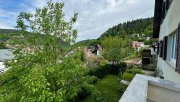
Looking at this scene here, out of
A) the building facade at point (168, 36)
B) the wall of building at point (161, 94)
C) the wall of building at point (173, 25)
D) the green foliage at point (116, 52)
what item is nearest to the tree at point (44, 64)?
the wall of building at point (161, 94)

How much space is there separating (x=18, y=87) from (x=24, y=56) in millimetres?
870

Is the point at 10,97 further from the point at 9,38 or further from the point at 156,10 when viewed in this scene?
the point at 156,10

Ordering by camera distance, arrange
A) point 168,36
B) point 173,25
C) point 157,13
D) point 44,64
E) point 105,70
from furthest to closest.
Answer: point 105,70 < point 157,13 < point 168,36 < point 173,25 < point 44,64

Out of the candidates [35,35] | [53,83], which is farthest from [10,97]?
[35,35]

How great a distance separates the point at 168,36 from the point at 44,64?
5808 millimetres

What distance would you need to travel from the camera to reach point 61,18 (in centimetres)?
621

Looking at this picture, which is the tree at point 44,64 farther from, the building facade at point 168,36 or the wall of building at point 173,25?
the building facade at point 168,36

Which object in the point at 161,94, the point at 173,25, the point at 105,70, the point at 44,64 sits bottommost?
the point at 105,70

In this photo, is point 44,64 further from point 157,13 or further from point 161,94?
point 157,13

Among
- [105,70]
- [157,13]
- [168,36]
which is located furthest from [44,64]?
[105,70]

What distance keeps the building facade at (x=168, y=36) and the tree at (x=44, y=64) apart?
2674 mm

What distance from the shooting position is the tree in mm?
4125

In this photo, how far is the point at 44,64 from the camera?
504cm

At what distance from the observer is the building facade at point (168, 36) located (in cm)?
536
